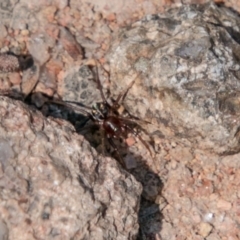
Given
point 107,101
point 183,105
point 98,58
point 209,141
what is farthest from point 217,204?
point 98,58

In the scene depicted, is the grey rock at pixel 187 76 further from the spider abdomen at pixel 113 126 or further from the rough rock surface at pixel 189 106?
the spider abdomen at pixel 113 126

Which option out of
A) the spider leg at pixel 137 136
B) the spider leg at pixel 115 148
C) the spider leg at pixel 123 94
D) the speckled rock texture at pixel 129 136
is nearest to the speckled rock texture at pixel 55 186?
the speckled rock texture at pixel 129 136

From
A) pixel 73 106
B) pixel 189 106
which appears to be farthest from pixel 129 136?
pixel 189 106

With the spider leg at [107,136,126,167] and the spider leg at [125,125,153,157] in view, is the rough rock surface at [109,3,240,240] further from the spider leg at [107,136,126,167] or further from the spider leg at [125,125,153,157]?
the spider leg at [107,136,126,167]

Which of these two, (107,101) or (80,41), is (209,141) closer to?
(107,101)

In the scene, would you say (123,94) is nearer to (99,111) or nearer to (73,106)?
(99,111)

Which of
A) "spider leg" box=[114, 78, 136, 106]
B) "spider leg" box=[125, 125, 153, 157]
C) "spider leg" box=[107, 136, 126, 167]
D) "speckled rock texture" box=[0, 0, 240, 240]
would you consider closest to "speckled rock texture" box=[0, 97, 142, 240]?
"speckled rock texture" box=[0, 0, 240, 240]
